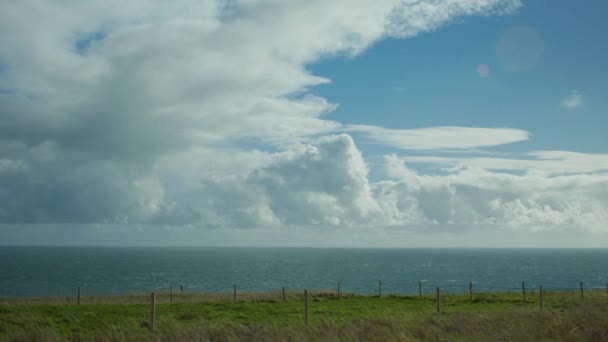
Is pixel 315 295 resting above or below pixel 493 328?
below

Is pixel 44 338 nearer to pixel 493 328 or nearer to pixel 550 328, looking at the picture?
pixel 493 328

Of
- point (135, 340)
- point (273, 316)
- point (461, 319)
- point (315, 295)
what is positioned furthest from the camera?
point (315, 295)

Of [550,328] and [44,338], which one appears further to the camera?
[550,328]

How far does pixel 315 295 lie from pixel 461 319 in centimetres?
2872

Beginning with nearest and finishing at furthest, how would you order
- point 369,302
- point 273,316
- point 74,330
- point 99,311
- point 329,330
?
point 329,330 < point 74,330 < point 273,316 < point 99,311 < point 369,302

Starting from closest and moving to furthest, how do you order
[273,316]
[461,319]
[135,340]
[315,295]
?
[135,340]
[461,319]
[273,316]
[315,295]

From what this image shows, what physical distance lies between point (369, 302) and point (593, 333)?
86.8 ft

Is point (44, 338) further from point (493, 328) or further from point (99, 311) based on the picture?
point (99, 311)

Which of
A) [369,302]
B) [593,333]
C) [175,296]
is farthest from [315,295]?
[593,333]

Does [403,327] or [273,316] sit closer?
[403,327]

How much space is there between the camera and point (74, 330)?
78.7 ft

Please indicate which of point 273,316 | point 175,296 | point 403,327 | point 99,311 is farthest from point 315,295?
point 403,327

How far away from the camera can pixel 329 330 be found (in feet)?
54.7

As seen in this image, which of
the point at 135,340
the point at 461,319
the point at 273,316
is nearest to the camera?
the point at 135,340
